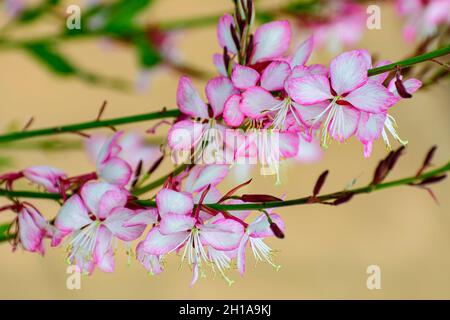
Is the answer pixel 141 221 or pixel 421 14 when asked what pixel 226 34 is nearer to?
pixel 141 221

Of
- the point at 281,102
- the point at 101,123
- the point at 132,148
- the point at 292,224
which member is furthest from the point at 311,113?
the point at 292,224

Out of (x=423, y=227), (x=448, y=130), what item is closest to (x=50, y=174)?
(x=423, y=227)

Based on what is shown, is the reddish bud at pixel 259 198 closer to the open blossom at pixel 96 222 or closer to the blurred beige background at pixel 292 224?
the open blossom at pixel 96 222

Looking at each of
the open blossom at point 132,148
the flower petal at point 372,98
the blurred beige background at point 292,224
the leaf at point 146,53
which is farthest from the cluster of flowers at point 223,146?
the blurred beige background at point 292,224

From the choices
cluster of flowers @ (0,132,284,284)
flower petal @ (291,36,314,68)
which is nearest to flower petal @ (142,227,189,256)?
cluster of flowers @ (0,132,284,284)

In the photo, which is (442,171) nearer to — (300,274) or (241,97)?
(241,97)

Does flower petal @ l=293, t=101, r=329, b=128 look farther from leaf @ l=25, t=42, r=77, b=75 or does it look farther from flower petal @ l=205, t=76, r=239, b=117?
leaf @ l=25, t=42, r=77, b=75
